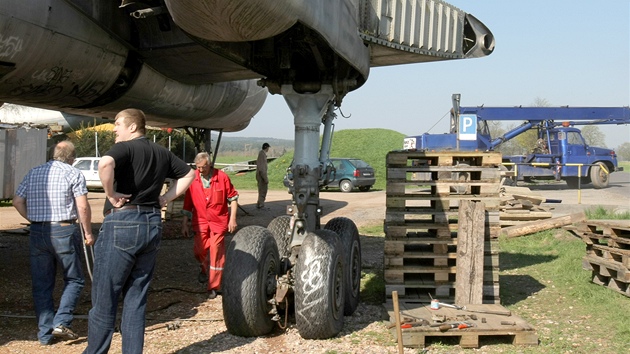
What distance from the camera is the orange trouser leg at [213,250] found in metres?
8.11

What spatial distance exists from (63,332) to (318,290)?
2.47 metres

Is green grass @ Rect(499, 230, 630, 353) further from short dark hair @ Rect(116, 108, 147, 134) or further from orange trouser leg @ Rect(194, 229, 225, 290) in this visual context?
short dark hair @ Rect(116, 108, 147, 134)

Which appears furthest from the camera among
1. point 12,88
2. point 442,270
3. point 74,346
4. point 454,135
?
point 454,135

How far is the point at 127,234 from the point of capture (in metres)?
4.87

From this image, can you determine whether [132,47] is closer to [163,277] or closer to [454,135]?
[163,277]

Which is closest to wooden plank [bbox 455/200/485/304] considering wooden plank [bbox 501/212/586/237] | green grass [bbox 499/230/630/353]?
green grass [bbox 499/230/630/353]

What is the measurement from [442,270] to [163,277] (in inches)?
168

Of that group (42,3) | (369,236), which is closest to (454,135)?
(369,236)

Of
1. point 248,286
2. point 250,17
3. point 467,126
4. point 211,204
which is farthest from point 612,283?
point 467,126

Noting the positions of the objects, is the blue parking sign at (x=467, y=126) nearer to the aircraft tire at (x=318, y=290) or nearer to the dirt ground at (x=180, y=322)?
the dirt ground at (x=180, y=322)

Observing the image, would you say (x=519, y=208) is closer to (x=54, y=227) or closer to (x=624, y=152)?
(x=54, y=227)

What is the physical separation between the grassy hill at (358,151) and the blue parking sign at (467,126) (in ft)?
29.7

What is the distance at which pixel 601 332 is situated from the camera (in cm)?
659

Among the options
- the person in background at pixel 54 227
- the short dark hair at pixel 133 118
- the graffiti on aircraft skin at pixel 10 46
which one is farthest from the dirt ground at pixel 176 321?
the graffiti on aircraft skin at pixel 10 46
